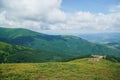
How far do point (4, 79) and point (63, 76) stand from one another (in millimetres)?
28686

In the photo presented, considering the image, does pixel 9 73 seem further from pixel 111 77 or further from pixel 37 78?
pixel 111 77

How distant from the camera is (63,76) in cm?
10600

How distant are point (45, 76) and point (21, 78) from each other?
38.9ft

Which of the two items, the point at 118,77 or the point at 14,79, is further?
the point at 118,77

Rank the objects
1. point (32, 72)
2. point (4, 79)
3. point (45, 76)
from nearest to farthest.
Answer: point (4, 79) → point (45, 76) → point (32, 72)

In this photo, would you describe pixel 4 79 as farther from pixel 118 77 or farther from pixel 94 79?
pixel 118 77

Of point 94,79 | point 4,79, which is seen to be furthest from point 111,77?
point 4,79

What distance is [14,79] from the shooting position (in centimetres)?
9844

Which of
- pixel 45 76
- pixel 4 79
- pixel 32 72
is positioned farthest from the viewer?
pixel 32 72

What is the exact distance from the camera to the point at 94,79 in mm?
105062

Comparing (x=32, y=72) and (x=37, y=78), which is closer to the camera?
(x=37, y=78)

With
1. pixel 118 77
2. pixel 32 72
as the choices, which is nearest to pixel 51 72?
pixel 32 72

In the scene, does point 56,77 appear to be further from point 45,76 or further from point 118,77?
point 118,77

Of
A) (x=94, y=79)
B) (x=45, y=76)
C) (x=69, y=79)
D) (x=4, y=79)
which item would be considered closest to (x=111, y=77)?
(x=94, y=79)
